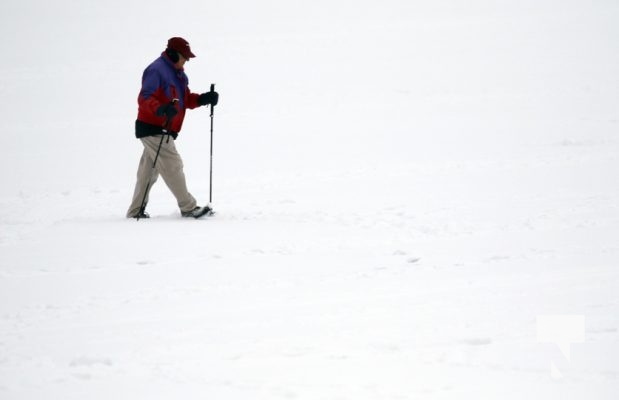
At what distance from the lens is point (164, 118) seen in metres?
6.29

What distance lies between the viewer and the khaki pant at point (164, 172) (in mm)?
6305

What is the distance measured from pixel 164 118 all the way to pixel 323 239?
210cm

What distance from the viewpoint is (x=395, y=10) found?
27.1 meters

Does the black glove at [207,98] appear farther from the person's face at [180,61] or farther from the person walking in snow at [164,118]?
the person's face at [180,61]

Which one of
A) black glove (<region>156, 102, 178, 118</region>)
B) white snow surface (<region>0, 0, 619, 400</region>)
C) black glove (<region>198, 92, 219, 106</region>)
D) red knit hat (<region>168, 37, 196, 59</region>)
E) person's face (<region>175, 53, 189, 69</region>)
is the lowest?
white snow surface (<region>0, 0, 619, 400</region>)

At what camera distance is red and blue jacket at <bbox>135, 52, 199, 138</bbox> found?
20.0 ft

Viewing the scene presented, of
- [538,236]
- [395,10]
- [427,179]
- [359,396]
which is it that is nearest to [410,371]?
[359,396]

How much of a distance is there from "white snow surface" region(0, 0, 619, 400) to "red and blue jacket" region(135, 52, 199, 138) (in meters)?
0.98

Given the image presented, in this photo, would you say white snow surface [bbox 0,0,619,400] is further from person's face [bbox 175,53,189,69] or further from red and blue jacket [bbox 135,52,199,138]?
person's face [bbox 175,53,189,69]

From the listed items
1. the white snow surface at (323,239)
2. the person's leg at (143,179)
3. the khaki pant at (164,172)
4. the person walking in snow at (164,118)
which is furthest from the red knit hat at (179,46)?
the white snow surface at (323,239)

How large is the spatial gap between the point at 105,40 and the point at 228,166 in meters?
14.6

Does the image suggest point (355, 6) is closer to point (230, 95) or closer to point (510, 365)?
point (230, 95)

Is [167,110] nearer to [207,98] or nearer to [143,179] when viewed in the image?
[207,98]

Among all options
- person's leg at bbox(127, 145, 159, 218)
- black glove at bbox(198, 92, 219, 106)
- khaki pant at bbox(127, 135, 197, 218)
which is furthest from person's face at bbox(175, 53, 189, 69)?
person's leg at bbox(127, 145, 159, 218)
